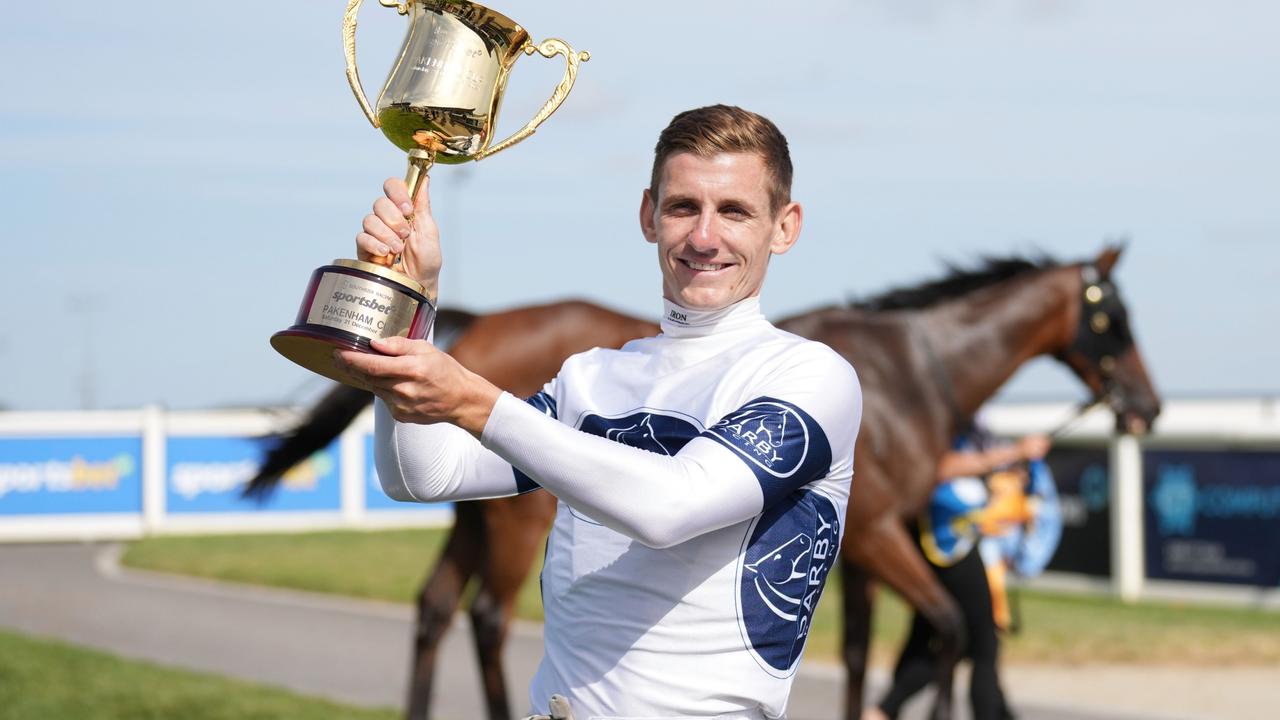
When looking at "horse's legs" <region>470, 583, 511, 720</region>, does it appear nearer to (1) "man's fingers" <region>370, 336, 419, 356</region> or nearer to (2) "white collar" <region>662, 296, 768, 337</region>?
(2) "white collar" <region>662, 296, 768, 337</region>

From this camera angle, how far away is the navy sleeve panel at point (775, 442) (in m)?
1.96

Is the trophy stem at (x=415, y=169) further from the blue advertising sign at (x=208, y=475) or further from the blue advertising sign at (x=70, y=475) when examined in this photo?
the blue advertising sign at (x=70, y=475)

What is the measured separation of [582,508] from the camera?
1.89m

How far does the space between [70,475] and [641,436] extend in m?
18.4

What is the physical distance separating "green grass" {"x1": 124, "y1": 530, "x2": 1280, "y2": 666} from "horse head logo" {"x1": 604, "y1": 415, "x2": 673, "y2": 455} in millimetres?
7474

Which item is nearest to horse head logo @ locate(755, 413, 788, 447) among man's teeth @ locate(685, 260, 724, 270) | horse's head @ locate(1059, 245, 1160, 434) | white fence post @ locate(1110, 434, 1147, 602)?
man's teeth @ locate(685, 260, 724, 270)

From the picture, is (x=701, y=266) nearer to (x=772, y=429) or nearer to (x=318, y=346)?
(x=772, y=429)

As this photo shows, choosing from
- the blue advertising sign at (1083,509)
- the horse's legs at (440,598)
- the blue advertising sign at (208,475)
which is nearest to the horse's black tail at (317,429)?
the horse's legs at (440,598)

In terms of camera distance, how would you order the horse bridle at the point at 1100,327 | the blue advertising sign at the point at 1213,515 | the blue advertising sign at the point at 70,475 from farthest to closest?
the blue advertising sign at the point at 70,475, the blue advertising sign at the point at 1213,515, the horse bridle at the point at 1100,327

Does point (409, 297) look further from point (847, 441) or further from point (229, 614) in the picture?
point (229, 614)

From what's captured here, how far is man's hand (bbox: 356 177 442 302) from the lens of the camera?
2.01m

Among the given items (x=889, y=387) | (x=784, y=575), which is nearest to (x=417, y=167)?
(x=784, y=575)

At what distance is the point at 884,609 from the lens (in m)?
12.3

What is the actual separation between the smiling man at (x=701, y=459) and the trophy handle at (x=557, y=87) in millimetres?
203
